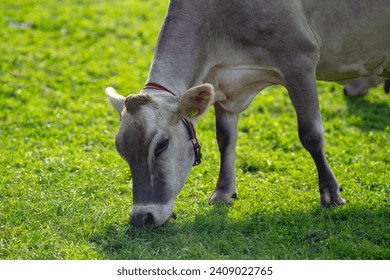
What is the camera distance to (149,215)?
646cm

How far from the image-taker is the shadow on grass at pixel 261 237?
631 cm

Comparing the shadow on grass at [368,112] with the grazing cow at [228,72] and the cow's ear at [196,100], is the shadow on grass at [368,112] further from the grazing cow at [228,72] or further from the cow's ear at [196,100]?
the cow's ear at [196,100]

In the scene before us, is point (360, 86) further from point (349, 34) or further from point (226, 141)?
point (226, 141)

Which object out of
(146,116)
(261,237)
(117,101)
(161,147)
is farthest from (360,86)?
(146,116)

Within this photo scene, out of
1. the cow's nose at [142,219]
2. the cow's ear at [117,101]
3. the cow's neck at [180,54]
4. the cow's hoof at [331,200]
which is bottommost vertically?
the cow's hoof at [331,200]

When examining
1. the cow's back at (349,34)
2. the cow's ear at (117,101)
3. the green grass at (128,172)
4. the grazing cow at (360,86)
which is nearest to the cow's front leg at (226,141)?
the green grass at (128,172)

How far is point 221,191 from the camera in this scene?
7805 millimetres

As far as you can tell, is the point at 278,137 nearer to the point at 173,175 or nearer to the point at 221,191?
the point at 221,191

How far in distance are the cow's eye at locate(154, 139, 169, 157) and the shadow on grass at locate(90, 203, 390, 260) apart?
72 centimetres

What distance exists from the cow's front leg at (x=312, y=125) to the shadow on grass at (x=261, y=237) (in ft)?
0.82

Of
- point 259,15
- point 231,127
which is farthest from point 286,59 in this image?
point 231,127

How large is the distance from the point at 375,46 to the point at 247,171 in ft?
6.87

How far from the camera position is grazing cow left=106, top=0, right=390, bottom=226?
6.48 metres

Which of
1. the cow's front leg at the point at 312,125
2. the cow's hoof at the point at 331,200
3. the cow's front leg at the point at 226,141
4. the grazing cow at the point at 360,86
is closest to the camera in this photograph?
the cow's front leg at the point at 312,125
